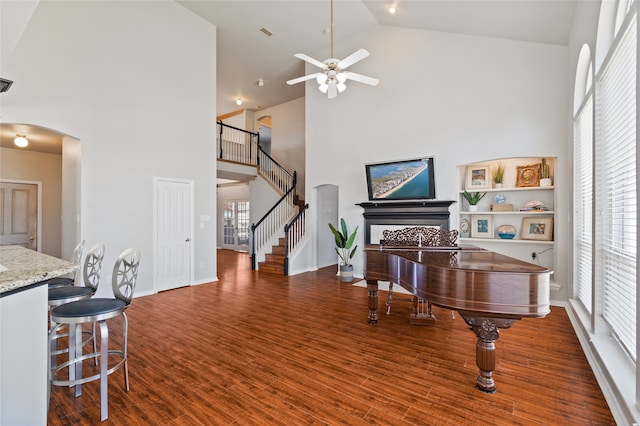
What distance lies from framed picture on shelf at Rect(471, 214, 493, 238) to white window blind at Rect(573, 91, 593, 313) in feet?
4.69

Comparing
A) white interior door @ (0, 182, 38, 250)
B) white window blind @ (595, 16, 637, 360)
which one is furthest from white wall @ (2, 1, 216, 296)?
white window blind @ (595, 16, 637, 360)

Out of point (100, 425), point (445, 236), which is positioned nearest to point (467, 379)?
point (445, 236)

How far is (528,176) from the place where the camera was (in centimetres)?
494

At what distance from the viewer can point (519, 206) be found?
16.5ft

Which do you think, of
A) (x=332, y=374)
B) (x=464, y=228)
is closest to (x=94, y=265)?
(x=332, y=374)

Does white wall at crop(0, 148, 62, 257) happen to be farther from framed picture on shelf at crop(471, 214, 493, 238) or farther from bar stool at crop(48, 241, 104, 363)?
framed picture on shelf at crop(471, 214, 493, 238)

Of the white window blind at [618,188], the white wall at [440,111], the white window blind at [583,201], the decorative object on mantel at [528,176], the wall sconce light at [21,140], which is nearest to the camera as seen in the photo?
the white window blind at [618,188]

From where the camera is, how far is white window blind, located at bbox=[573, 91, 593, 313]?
3.28m

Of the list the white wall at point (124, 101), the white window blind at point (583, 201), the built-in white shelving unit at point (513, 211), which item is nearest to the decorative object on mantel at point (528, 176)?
the built-in white shelving unit at point (513, 211)

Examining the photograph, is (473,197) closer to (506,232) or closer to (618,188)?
(506,232)

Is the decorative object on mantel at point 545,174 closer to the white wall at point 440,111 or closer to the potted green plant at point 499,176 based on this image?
the white wall at point 440,111

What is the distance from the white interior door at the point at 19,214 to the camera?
6336 mm

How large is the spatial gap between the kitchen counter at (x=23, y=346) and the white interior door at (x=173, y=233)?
391cm

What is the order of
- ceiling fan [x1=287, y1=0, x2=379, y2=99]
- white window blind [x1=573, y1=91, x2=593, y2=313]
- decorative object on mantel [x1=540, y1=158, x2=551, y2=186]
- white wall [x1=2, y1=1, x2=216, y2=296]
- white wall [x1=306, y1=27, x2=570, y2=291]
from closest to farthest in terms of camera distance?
white window blind [x1=573, y1=91, x2=593, y2=313]
ceiling fan [x1=287, y1=0, x2=379, y2=99]
white wall [x1=2, y1=1, x2=216, y2=296]
white wall [x1=306, y1=27, x2=570, y2=291]
decorative object on mantel [x1=540, y1=158, x2=551, y2=186]
